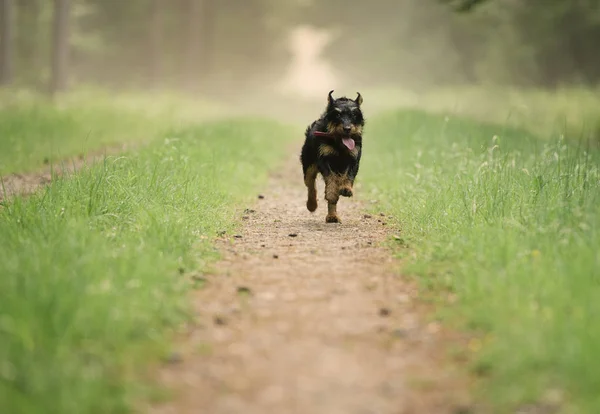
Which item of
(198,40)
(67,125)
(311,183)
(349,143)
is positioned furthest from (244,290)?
(198,40)

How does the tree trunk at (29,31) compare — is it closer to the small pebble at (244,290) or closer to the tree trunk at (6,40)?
the tree trunk at (6,40)

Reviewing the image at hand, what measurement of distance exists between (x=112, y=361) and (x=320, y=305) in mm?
1625

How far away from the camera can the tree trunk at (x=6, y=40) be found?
22.9 metres

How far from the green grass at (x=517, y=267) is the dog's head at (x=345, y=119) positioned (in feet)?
3.82

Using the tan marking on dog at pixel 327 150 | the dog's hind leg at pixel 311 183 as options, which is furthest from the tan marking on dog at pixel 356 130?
the dog's hind leg at pixel 311 183

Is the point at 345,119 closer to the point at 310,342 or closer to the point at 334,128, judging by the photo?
the point at 334,128

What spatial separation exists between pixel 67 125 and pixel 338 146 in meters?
9.19

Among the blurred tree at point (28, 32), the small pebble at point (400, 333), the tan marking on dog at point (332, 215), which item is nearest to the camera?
the small pebble at point (400, 333)

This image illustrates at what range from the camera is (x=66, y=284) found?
3795 mm

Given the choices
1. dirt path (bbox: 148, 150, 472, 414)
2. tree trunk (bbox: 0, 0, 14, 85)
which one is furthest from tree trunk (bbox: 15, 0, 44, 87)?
dirt path (bbox: 148, 150, 472, 414)

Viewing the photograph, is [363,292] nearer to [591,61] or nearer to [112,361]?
[112,361]

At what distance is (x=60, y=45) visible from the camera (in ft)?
77.6

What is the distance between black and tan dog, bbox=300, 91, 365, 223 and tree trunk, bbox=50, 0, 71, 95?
720 inches

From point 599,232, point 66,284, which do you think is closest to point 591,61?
point 599,232
